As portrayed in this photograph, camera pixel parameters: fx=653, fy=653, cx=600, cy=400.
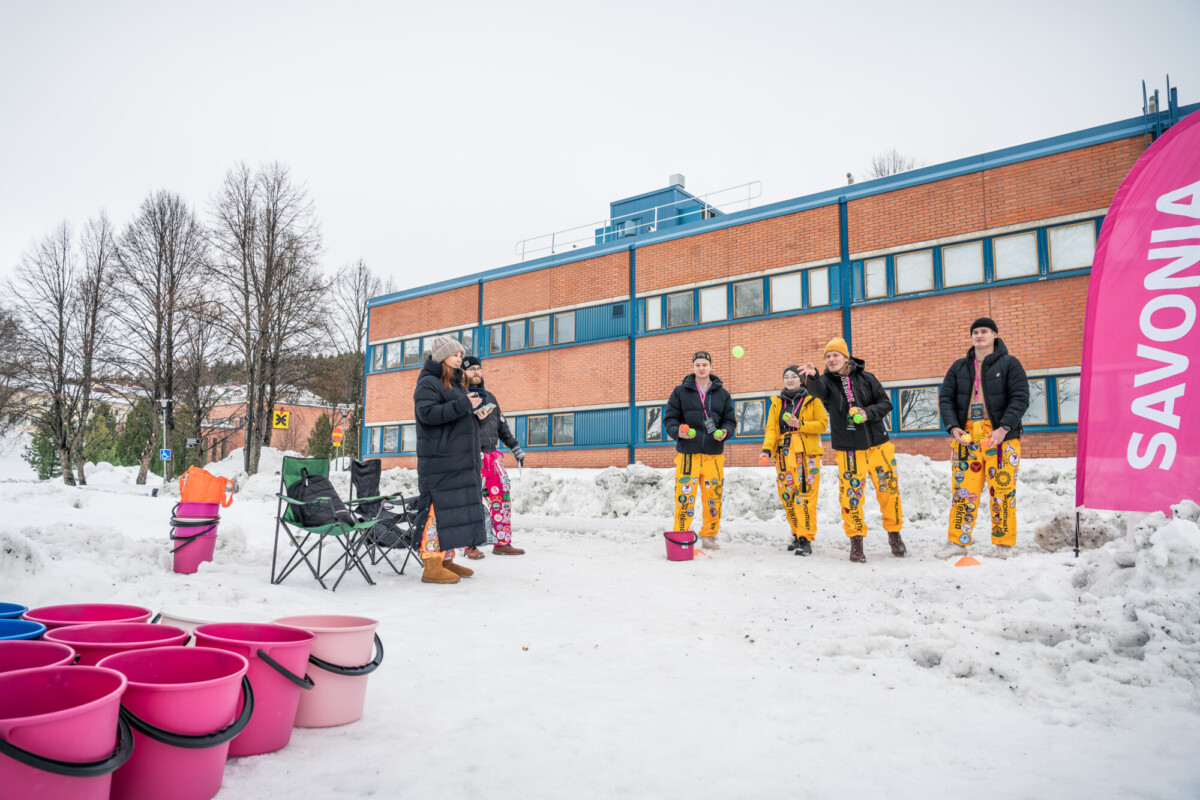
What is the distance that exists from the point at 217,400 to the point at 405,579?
2859 centimetres

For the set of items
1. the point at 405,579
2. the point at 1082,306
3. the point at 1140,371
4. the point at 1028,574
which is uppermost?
the point at 1082,306

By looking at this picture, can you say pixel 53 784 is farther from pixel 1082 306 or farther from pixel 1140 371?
pixel 1082 306

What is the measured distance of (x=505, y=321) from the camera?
22.1 metres

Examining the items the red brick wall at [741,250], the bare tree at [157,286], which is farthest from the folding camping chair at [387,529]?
the bare tree at [157,286]

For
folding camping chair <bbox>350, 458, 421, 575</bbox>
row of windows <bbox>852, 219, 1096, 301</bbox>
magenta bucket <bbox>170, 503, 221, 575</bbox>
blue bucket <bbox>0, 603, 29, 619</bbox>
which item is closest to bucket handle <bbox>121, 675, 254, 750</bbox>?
blue bucket <bbox>0, 603, 29, 619</bbox>

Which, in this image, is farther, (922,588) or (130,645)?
(922,588)

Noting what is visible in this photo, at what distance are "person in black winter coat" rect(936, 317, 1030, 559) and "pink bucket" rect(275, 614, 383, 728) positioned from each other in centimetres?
543

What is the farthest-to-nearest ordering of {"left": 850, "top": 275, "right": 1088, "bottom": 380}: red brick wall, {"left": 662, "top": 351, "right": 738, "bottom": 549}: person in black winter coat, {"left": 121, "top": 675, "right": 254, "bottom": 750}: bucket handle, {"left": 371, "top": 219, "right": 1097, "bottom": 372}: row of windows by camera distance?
{"left": 371, "top": 219, "right": 1097, "bottom": 372}: row of windows → {"left": 850, "top": 275, "right": 1088, "bottom": 380}: red brick wall → {"left": 662, "top": 351, "right": 738, "bottom": 549}: person in black winter coat → {"left": 121, "top": 675, "right": 254, "bottom": 750}: bucket handle

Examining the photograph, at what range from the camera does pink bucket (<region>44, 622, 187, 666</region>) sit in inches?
78.3

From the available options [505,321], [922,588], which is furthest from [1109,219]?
[505,321]

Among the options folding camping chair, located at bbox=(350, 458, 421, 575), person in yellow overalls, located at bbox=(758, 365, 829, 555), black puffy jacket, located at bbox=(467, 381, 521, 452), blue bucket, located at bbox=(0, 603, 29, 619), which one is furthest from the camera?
person in yellow overalls, located at bbox=(758, 365, 829, 555)

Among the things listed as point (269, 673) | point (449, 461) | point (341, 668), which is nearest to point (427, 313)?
point (449, 461)

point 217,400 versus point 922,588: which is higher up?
point 217,400

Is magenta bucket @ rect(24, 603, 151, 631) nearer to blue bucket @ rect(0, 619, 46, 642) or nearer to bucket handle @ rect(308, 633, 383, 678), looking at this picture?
blue bucket @ rect(0, 619, 46, 642)
